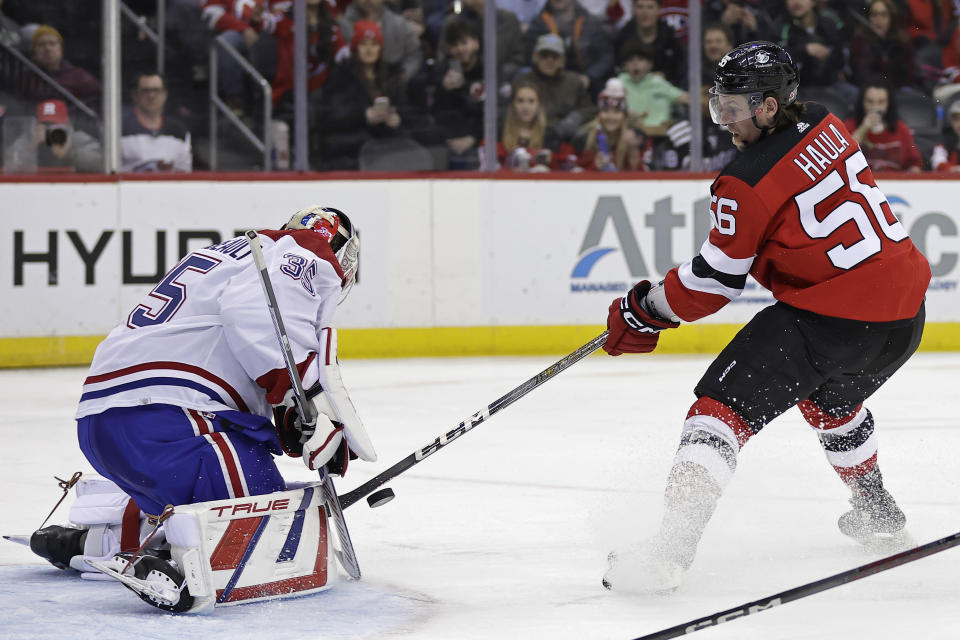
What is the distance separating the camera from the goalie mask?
2623 mm

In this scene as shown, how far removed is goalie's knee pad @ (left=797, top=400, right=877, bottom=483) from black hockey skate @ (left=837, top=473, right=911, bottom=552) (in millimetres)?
37

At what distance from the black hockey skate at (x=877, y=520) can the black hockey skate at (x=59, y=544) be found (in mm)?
1524

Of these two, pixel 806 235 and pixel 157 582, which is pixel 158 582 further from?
pixel 806 235

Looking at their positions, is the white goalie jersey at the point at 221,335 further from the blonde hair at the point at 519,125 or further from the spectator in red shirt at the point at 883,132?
the spectator in red shirt at the point at 883,132

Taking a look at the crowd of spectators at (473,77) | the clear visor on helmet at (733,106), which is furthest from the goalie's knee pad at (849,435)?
the crowd of spectators at (473,77)

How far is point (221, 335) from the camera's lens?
2484 mm

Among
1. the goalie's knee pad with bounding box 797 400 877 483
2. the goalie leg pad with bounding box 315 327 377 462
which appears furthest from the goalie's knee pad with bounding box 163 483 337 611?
the goalie's knee pad with bounding box 797 400 877 483

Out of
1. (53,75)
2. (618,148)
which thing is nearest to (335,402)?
(53,75)

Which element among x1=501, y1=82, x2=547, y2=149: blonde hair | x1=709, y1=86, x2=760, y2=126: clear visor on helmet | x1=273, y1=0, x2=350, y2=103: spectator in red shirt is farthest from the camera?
x1=501, y1=82, x2=547, y2=149: blonde hair

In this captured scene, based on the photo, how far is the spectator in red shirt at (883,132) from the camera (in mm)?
7258

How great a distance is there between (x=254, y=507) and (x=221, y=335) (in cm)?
32

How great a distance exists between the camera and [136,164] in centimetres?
662

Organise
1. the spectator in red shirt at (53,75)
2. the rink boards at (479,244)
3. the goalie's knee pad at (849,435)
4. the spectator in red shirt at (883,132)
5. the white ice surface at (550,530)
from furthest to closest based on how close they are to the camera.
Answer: the spectator in red shirt at (883,132) < the rink boards at (479,244) < the spectator in red shirt at (53,75) < the goalie's knee pad at (849,435) < the white ice surface at (550,530)

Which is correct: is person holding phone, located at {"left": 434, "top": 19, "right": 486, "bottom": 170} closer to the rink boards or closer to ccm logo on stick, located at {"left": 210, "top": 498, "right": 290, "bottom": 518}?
the rink boards
